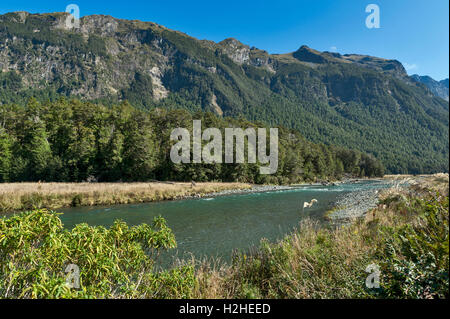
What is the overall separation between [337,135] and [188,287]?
20428 centimetres

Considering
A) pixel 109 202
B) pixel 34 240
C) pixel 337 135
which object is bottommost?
pixel 109 202

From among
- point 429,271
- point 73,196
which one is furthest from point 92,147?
point 429,271

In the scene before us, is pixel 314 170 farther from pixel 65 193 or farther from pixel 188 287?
pixel 188 287

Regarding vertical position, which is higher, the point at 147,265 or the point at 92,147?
the point at 92,147

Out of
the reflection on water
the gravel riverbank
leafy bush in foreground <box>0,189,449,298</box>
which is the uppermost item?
leafy bush in foreground <box>0,189,449,298</box>

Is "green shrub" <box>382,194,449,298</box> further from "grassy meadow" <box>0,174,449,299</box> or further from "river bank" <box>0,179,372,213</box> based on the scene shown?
"river bank" <box>0,179,372,213</box>

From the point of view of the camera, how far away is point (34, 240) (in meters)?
3.17

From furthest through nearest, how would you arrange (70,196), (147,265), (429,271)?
(70,196), (147,265), (429,271)

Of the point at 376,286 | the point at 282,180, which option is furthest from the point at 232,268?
the point at 282,180

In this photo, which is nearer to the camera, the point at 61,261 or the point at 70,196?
the point at 61,261

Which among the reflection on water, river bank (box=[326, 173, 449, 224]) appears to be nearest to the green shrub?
A: river bank (box=[326, 173, 449, 224])

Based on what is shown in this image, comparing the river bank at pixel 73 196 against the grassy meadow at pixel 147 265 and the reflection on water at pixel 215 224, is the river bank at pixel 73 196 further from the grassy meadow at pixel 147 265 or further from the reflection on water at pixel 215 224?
the grassy meadow at pixel 147 265

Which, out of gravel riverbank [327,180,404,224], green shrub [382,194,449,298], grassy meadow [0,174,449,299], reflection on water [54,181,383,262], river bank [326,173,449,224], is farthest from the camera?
gravel riverbank [327,180,404,224]

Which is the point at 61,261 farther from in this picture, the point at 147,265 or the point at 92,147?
the point at 92,147
